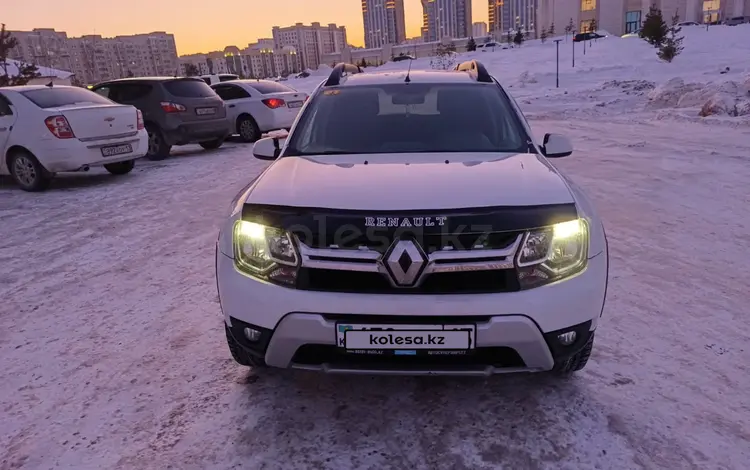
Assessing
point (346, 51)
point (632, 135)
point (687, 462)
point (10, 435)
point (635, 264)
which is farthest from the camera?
point (346, 51)

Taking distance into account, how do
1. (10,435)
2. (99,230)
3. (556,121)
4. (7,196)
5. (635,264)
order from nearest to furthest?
(10,435), (635,264), (99,230), (7,196), (556,121)

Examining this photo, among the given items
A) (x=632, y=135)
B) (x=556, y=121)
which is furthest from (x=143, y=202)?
(x=556, y=121)

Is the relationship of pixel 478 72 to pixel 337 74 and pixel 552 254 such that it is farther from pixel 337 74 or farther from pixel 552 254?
pixel 552 254

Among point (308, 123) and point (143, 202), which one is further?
point (143, 202)

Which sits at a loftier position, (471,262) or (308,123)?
(308,123)

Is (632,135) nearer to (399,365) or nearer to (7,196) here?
(399,365)

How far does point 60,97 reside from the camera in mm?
8078

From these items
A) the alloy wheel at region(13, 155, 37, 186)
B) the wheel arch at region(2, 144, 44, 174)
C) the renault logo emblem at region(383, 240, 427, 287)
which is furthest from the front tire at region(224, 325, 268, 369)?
the alloy wheel at region(13, 155, 37, 186)

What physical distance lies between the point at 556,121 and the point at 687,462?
522 inches

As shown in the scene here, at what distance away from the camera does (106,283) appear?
4.25m

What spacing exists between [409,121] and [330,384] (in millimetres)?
1809

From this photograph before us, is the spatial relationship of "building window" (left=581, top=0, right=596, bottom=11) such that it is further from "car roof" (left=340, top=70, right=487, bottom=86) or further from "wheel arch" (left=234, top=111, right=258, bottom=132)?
"car roof" (left=340, top=70, right=487, bottom=86)

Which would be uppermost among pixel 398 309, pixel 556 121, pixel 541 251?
pixel 541 251

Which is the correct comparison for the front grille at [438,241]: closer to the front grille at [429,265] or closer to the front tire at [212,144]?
the front grille at [429,265]
